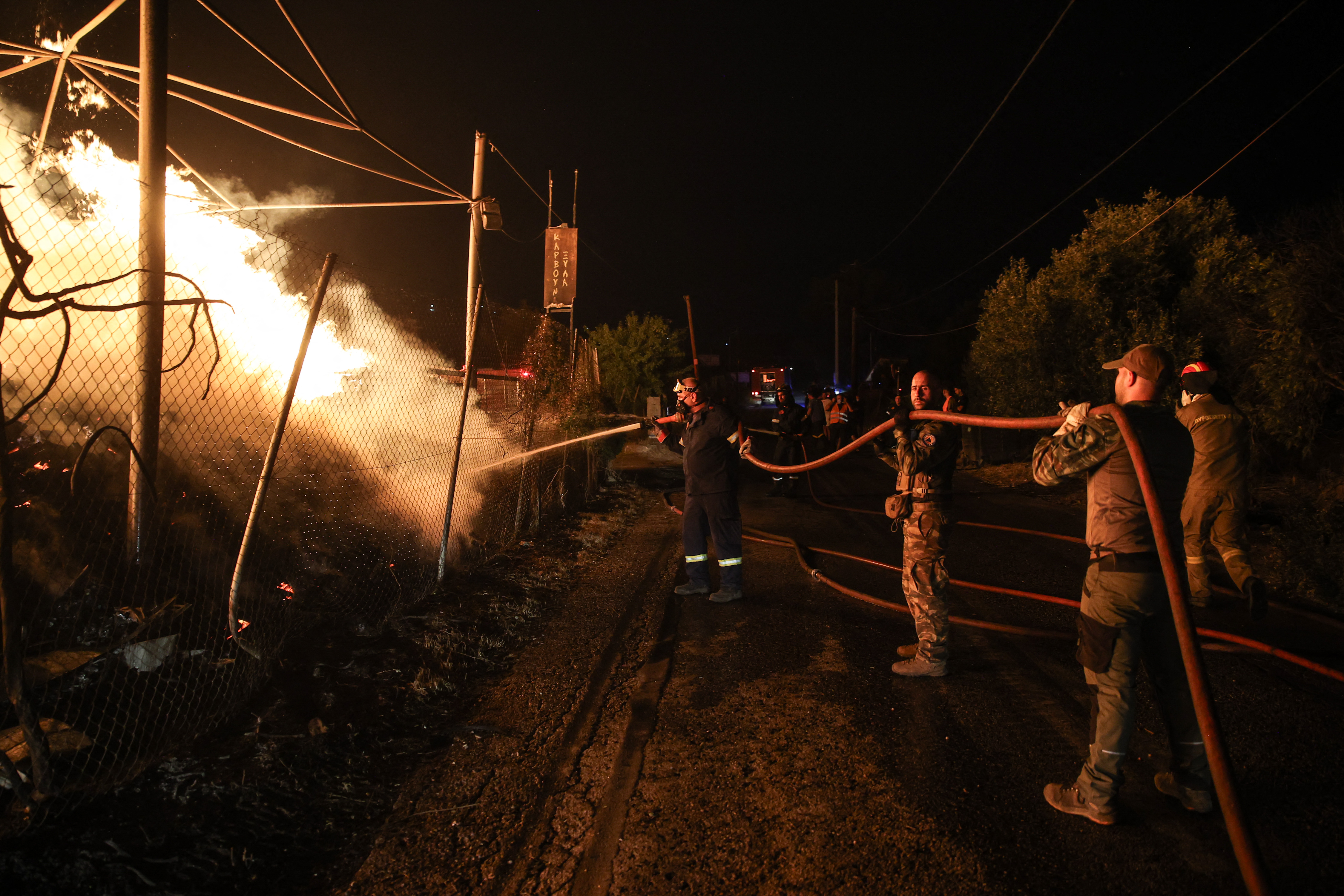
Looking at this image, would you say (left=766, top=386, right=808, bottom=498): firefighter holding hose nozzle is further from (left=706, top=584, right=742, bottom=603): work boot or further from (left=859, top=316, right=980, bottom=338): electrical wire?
(left=859, top=316, right=980, bottom=338): electrical wire

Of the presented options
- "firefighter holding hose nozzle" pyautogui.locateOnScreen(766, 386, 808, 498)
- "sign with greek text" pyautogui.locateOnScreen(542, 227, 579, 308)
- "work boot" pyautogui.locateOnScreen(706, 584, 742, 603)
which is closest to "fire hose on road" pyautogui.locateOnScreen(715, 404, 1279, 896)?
"work boot" pyautogui.locateOnScreen(706, 584, 742, 603)

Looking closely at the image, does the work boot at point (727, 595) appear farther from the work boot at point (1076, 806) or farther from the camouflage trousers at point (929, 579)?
the work boot at point (1076, 806)

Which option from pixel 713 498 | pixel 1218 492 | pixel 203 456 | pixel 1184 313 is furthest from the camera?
pixel 1184 313

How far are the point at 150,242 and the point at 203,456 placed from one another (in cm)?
256

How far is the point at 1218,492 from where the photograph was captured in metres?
5.47

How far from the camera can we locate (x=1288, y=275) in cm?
833

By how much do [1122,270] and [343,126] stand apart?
45.4 feet

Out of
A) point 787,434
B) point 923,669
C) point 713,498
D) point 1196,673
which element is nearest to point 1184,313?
point 787,434

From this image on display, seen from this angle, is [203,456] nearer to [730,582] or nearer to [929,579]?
[730,582]

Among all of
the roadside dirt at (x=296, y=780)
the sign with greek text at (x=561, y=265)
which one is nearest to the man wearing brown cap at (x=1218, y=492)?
the roadside dirt at (x=296, y=780)

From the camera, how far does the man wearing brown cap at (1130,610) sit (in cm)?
271

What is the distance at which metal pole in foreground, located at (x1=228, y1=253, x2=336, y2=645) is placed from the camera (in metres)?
3.58

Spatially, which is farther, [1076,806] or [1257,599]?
[1257,599]

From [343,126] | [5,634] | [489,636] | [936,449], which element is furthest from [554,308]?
[5,634]
